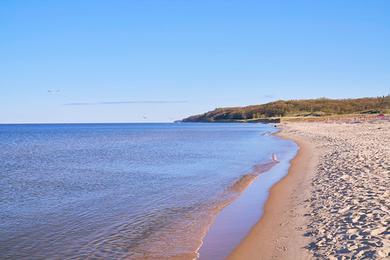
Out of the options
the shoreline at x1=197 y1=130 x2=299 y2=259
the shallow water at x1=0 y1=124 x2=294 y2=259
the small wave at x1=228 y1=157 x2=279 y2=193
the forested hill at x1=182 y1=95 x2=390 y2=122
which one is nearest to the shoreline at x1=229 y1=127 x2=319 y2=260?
the shoreline at x1=197 y1=130 x2=299 y2=259

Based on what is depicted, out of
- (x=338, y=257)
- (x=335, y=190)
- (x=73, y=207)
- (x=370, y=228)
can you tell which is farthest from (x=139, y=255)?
(x=335, y=190)

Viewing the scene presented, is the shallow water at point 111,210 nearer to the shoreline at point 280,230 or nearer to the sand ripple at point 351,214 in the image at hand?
the shoreline at point 280,230

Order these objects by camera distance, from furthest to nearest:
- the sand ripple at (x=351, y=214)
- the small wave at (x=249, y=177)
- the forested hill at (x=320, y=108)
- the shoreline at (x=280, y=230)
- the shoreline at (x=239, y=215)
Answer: the forested hill at (x=320, y=108), the small wave at (x=249, y=177), the shoreline at (x=239, y=215), the shoreline at (x=280, y=230), the sand ripple at (x=351, y=214)

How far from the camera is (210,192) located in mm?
15336

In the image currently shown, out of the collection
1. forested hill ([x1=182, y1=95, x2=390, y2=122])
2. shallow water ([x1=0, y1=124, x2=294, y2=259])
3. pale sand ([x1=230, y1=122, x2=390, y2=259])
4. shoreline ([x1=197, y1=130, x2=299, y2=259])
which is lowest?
shoreline ([x1=197, y1=130, x2=299, y2=259])

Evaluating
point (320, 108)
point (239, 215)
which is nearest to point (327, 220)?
point (239, 215)

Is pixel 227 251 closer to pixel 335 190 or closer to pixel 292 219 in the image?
pixel 292 219

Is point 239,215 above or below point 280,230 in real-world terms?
below

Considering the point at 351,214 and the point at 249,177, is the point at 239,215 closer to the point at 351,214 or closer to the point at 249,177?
the point at 351,214

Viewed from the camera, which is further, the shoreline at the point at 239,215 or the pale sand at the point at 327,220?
the shoreline at the point at 239,215

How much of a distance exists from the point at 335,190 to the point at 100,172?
13.5 meters

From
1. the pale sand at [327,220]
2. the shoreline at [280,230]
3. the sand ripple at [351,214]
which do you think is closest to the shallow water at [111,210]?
the shoreline at [280,230]

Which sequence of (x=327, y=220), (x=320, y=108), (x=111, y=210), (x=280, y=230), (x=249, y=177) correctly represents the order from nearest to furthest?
(x=327, y=220) → (x=280, y=230) → (x=111, y=210) → (x=249, y=177) → (x=320, y=108)

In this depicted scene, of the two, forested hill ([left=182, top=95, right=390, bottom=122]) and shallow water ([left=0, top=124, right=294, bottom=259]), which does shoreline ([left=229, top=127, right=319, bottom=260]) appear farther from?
forested hill ([left=182, top=95, right=390, bottom=122])
